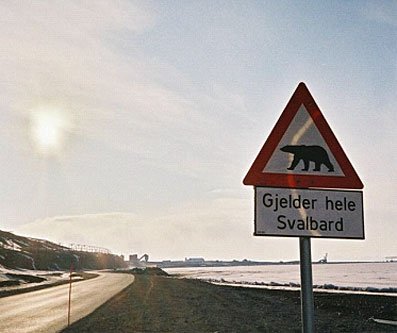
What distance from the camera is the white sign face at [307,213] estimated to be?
3.64 meters

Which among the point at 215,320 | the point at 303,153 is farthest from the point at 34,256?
the point at 303,153

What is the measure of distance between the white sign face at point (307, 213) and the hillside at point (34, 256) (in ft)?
296

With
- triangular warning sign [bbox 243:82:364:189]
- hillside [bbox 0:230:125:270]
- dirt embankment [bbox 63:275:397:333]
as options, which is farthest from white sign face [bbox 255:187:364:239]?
hillside [bbox 0:230:125:270]

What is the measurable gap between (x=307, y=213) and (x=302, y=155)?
0.39 metres

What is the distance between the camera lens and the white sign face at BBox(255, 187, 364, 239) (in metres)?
3.64

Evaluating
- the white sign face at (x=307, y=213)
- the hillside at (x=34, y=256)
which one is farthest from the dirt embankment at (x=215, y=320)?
the hillside at (x=34, y=256)

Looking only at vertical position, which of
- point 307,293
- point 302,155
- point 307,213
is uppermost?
point 302,155

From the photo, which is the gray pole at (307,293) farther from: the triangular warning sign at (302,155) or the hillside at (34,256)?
the hillside at (34,256)

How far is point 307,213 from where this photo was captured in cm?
369

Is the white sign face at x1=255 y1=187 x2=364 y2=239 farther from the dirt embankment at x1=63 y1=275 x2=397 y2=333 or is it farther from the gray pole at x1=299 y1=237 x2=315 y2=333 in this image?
the dirt embankment at x1=63 y1=275 x2=397 y2=333

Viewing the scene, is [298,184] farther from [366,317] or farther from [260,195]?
[366,317]

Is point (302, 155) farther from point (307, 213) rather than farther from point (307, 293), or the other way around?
point (307, 293)

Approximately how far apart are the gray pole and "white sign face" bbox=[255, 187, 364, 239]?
16 cm

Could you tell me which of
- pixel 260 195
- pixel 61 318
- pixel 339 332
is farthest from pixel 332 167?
pixel 61 318
